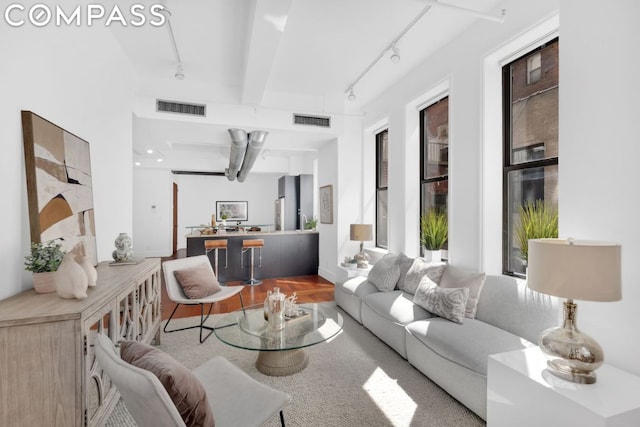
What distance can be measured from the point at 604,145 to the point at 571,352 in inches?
45.3

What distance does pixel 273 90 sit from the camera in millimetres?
4832

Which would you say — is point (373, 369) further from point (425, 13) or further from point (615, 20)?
point (425, 13)

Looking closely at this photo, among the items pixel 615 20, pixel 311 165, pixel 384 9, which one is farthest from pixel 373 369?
pixel 311 165

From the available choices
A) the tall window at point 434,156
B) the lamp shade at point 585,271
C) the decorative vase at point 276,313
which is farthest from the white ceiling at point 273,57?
the decorative vase at point 276,313

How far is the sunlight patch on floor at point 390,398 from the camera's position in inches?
80.4

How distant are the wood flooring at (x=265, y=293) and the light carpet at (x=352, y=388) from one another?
1.02 metres

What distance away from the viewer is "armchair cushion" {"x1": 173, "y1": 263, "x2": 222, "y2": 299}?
332 cm

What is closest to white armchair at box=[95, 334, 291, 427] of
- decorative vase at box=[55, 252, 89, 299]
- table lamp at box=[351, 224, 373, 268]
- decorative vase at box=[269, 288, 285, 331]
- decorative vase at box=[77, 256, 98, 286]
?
decorative vase at box=[55, 252, 89, 299]

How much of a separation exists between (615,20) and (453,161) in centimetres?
178

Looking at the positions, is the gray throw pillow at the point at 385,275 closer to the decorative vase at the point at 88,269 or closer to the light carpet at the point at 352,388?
the light carpet at the point at 352,388

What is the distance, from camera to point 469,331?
2.34 m

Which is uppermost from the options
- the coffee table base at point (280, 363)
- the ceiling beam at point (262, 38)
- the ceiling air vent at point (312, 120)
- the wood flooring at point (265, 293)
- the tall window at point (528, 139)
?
the ceiling beam at point (262, 38)

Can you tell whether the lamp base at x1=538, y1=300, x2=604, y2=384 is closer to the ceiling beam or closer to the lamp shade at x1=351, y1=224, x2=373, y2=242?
the ceiling beam

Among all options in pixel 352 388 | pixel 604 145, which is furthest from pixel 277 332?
pixel 604 145
